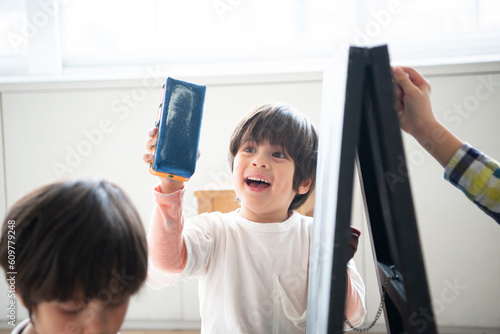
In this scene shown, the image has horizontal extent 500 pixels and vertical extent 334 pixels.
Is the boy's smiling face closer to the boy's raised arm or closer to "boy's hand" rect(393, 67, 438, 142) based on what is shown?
the boy's raised arm

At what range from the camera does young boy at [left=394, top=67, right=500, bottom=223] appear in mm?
793

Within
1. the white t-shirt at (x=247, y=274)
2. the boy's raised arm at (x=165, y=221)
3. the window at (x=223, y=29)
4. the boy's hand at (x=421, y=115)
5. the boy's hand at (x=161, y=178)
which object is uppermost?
the window at (x=223, y=29)

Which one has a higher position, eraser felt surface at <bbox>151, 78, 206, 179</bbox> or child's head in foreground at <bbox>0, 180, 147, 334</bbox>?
eraser felt surface at <bbox>151, 78, 206, 179</bbox>

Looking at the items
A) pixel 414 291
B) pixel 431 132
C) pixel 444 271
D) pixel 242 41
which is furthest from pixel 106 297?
pixel 242 41

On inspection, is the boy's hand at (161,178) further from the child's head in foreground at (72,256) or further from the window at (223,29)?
the window at (223,29)

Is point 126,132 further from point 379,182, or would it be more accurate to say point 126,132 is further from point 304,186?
point 379,182

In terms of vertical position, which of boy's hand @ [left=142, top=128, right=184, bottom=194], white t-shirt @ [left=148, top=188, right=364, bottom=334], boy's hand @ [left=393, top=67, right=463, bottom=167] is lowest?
white t-shirt @ [left=148, top=188, right=364, bottom=334]

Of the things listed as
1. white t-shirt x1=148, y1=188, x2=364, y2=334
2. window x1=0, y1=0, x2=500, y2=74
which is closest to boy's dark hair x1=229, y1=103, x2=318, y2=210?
white t-shirt x1=148, y1=188, x2=364, y2=334

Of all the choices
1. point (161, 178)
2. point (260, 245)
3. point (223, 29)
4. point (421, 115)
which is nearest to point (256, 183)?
point (260, 245)

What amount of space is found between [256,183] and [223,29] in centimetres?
135

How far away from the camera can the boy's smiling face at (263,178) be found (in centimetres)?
103

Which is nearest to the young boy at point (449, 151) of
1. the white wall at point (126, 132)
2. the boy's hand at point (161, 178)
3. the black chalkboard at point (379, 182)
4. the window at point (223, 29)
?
the black chalkboard at point (379, 182)

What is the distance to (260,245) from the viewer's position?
105cm

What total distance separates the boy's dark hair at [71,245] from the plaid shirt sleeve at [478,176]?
22.7 inches
